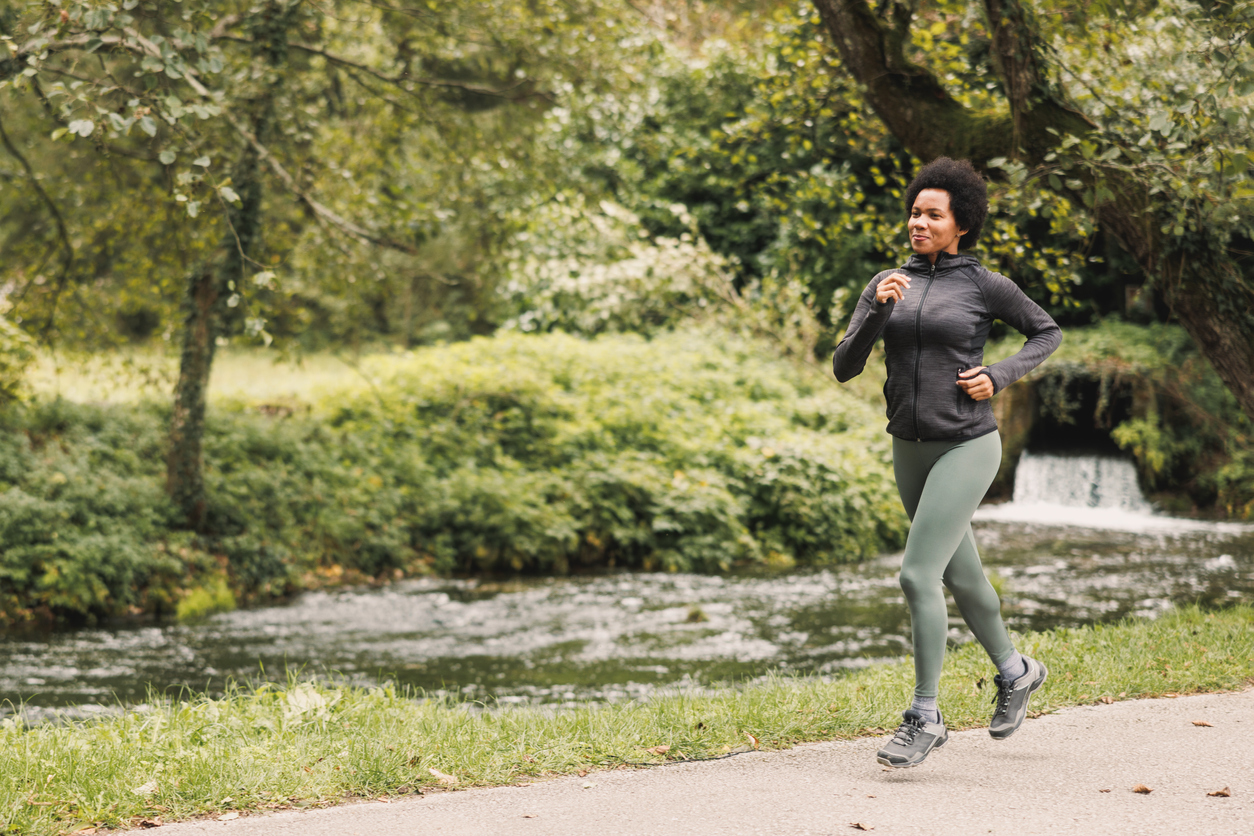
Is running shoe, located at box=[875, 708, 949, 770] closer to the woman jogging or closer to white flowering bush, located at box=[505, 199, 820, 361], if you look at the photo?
the woman jogging

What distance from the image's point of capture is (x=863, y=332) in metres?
3.84

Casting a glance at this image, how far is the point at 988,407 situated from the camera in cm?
386

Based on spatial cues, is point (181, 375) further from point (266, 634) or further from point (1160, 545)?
point (1160, 545)

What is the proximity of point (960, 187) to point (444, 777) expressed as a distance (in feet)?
9.54

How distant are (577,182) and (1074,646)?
10008 millimetres

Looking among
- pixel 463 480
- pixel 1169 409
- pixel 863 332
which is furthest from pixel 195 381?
pixel 1169 409

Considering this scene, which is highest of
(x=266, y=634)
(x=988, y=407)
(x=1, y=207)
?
(x=1, y=207)

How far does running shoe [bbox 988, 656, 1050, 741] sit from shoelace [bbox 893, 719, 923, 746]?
1.30ft

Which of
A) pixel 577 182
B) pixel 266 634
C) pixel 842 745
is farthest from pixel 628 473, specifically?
pixel 842 745

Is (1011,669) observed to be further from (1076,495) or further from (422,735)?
(1076,495)

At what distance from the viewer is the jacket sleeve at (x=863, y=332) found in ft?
12.5

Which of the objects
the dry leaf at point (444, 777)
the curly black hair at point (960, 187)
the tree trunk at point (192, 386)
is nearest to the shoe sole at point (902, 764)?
the dry leaf at point (444, 777)

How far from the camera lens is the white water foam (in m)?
14.8

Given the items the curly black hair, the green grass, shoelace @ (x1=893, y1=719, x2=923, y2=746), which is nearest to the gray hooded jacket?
the curly black hair
